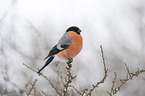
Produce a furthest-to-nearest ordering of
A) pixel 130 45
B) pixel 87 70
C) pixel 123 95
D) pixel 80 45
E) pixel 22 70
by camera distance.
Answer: pixel 123 95, pixel 130 45, pixel 22 70, pixel 87 70, pixel 80 45

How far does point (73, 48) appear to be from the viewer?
180cm

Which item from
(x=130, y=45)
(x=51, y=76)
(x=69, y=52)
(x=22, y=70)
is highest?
(x=130, y=45)

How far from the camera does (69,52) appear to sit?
6.00ft

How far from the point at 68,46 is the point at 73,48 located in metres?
0.06

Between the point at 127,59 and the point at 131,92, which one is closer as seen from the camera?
the point at 127,59

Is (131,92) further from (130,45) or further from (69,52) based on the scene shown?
(69,52)

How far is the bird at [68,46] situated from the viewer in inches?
70.8

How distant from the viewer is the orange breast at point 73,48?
1791 mm

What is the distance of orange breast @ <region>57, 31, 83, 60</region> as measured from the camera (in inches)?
70.5

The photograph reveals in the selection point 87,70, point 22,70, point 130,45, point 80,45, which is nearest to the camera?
point 80,45

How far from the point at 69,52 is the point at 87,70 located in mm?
1995

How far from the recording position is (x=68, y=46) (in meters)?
1.84

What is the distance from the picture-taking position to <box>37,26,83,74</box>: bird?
5.90ft

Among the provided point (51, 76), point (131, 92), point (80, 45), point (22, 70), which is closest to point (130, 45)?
point (131, 92)
